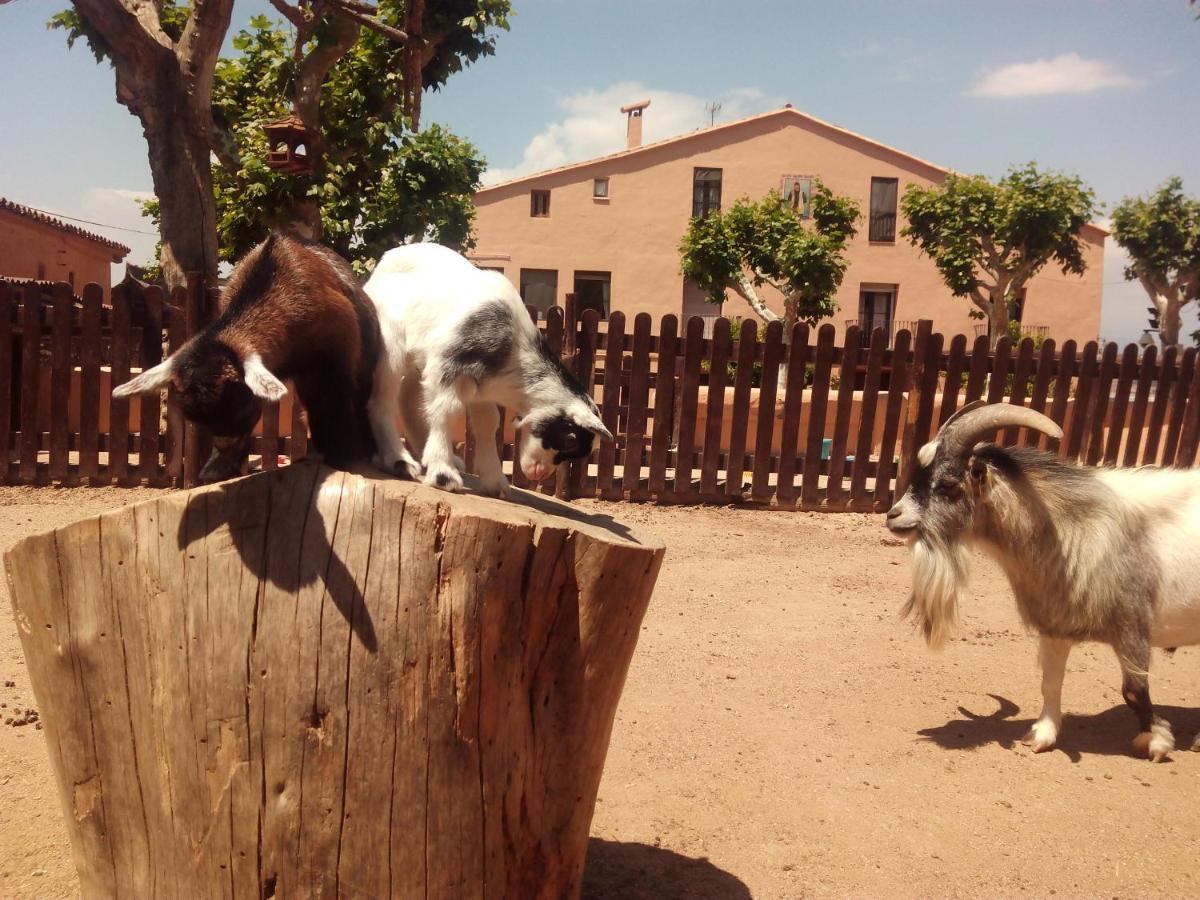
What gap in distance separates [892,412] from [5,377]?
8.48m

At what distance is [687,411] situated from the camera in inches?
356

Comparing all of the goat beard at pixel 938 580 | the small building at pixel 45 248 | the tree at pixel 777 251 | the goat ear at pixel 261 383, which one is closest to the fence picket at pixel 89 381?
the goat ear at pixel 261 383

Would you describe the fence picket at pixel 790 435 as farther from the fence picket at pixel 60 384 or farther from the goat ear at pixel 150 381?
the goat ear at pixel 150 381

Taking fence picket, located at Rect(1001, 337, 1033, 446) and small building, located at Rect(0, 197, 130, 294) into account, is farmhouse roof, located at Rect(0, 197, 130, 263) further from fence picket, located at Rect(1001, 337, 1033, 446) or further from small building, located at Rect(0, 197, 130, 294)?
fence picket, located at Rect(1001, 337, 1033, 446)

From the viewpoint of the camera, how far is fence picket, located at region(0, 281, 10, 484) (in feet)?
26.4

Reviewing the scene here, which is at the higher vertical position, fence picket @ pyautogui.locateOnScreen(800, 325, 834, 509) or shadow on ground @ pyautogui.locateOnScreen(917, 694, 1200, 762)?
fence picket @ pyautogui.locateOnScreen(800, 325, 834, 509)

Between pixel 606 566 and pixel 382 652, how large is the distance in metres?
0.61

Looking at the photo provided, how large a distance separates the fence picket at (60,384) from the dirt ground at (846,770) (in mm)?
1882

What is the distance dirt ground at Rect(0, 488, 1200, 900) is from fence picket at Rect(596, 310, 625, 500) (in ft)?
8.17

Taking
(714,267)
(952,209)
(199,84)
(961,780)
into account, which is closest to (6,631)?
(961,780)

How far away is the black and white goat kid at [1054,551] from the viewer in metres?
4.26

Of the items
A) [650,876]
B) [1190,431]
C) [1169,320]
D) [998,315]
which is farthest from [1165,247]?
[650,876]

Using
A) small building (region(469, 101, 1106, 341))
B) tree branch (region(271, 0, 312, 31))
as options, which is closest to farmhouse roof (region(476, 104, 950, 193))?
small building (region(469, 101, 1106, 341))

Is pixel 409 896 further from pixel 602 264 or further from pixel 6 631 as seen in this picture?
pixel 602 264
